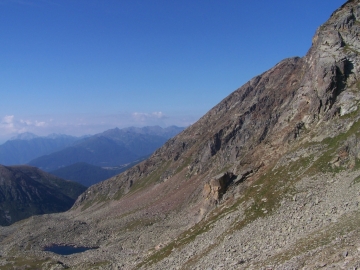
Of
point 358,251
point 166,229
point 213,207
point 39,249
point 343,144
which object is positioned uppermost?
point 343,144

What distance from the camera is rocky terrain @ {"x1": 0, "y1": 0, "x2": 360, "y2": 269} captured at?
40375 mm

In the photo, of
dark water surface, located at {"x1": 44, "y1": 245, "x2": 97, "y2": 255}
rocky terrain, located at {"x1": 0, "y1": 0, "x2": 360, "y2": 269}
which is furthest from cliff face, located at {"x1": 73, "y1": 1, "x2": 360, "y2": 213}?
dark water surface, located at {"x1": 44, "y1": 245, "x2": 97, "y2": 255}

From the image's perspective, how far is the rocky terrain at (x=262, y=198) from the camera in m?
40.4

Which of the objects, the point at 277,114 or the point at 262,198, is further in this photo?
the point at 277,114

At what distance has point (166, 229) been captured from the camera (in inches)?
3634

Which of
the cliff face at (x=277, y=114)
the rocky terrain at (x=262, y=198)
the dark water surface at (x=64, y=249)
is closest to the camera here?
the rocky terrain at (x=262, y=198)

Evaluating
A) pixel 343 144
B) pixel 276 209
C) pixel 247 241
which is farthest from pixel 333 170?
pixel 247 241

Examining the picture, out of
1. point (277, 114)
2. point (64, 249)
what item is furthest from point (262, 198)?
point (64, 249)

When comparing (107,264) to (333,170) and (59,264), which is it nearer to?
(59,264)

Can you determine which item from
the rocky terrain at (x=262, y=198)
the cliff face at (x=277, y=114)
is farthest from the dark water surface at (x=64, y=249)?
the cliff face at (x=277, y=114)

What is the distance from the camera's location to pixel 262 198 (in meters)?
61.1

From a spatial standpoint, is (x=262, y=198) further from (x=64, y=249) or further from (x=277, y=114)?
(x=64, y=249)

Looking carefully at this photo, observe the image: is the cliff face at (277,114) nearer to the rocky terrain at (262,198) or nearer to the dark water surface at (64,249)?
the rocky terrain at (262,198)

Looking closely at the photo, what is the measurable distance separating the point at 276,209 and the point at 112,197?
149 metres
